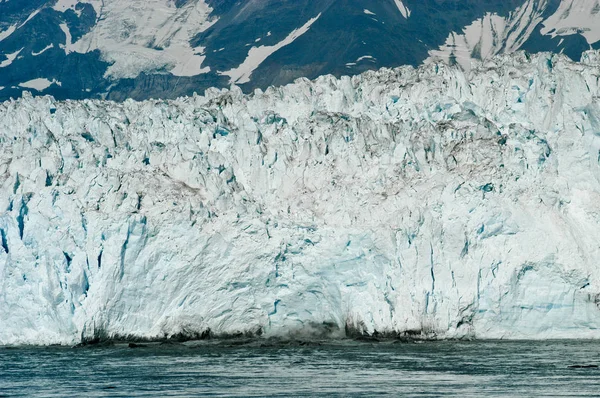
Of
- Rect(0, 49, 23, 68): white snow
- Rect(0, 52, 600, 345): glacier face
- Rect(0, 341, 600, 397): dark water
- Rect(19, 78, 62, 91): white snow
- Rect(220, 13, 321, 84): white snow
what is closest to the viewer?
Rect(0, 341, 600, 397): dark water

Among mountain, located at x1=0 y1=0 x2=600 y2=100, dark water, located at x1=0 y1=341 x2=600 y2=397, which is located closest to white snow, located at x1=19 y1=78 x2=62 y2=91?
mountain, located at x1=0 y1=0 x2=600 y2=100

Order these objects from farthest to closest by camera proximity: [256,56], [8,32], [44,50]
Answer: [8,32] → [44,50] → [256,56]

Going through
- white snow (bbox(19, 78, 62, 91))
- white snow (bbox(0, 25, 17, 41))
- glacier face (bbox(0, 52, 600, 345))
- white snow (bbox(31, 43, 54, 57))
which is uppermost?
white snow (bbox(0, 25, 17, 41))

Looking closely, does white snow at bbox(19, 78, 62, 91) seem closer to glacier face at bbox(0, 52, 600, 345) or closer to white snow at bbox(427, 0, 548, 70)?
white snow at bbox(427, 0, 548, 70)

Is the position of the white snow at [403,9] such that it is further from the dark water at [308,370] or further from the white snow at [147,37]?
the dark water at [308,370]

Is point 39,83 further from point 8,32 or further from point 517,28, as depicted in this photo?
point 517,28

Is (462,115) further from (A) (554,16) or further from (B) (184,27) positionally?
(B) (184,27)

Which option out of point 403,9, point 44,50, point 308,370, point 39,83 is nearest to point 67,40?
point 44,50
